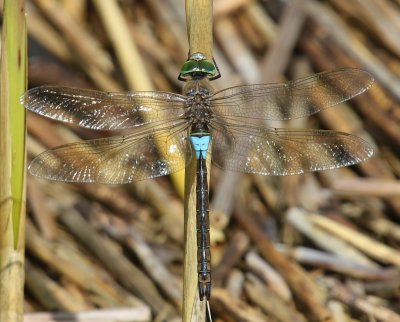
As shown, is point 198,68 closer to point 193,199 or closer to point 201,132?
point 201,132

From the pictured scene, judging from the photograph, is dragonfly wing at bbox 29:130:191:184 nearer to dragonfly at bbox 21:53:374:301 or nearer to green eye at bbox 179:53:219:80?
dragonfly at bbox 21:53:374:301

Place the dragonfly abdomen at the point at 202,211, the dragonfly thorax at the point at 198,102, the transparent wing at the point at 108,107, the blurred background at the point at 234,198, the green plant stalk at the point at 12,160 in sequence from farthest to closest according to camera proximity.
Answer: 1. the blurred background at the point at 234,198
2. the dragonfly thorax at the point at 198,102
3. the transparent wing at the point at 108,107
4. the dragonfly abdomen at the point at 202,211
5. the green plant stalk at the point at 12,160

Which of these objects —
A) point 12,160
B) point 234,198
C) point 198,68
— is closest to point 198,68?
point 198,68

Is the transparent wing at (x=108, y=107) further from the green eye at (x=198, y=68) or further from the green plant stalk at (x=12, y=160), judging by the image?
the green plant stalk at (x=12, y=160)

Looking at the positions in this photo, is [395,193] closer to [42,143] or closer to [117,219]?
[117,219]

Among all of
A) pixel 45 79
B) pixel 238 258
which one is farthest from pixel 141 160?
pixel 45 79

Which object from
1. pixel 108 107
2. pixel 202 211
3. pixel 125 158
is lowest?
pixel 202 211

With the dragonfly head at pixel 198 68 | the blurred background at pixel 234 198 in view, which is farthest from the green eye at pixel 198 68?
the blurred background at pixel 234 198

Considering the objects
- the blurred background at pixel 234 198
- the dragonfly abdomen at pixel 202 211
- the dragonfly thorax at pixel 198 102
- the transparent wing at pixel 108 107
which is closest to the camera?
the dragonfly abdomen at pixel 202 211
